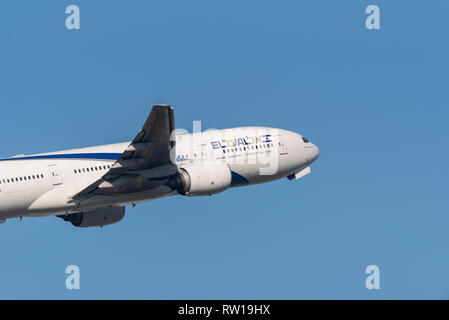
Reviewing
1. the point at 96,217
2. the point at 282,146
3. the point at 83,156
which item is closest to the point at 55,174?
the point at 83,156

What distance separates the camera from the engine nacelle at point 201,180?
48156 millimetres

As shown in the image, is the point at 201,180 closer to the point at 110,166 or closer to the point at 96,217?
the point at 110,166

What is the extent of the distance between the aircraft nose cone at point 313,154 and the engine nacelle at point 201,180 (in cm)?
876

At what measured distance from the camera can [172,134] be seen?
45.6 metres

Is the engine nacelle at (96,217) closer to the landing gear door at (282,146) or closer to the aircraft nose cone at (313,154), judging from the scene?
the landing gear door at (282,146)

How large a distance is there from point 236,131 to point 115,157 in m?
7.84

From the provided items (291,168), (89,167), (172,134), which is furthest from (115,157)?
(291,168)

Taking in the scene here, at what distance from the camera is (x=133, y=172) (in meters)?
47.2

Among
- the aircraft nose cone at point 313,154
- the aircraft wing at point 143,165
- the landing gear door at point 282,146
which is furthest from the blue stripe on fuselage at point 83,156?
the aircraft nose cone at point 313,154

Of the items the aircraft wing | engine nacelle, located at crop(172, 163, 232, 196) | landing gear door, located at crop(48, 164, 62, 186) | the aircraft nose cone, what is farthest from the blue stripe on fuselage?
the aircraft nose cone

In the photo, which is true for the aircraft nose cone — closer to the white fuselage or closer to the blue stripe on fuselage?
the white fuselage

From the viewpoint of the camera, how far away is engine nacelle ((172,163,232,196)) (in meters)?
48.2

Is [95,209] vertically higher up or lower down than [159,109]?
lower down

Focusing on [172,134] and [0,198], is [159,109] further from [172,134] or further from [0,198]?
[0,198]
